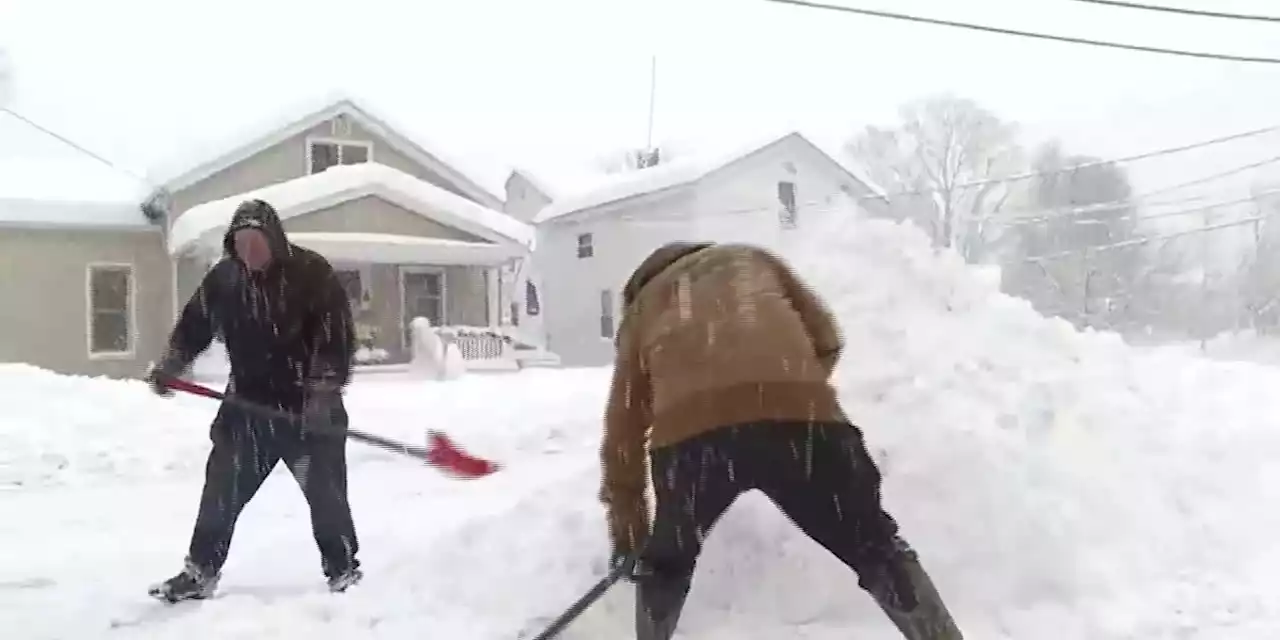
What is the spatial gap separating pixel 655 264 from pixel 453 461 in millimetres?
1663

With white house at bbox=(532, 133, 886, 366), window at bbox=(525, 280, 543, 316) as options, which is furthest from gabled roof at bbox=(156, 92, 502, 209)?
white house at bbox=(532, 133, 886, 366)

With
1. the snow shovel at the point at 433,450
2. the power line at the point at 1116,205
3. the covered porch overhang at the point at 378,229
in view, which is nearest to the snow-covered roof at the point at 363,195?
the covered porch overhang at the point at 378,229

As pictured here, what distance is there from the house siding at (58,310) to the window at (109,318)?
0.09 ft

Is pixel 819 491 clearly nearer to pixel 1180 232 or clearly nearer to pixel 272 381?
pixel 272 381

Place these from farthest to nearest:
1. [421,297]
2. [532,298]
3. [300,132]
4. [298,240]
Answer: [532,298], [300,132], [421,297], [298,240]

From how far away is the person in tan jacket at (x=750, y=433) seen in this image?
1.67 m

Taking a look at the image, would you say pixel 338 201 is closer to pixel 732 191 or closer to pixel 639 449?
pixel 732 191

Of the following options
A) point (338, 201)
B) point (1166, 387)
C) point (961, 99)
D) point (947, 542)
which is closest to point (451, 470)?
point (947, 542)

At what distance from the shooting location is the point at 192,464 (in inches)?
192

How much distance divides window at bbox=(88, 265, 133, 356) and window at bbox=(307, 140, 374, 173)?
1366 mm

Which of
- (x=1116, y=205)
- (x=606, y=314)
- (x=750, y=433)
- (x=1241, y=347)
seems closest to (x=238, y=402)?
(x=750, y=433)

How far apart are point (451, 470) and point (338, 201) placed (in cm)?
284

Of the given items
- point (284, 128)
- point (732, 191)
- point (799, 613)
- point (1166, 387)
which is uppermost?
point (284, 128)

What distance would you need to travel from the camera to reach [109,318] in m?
4.98
